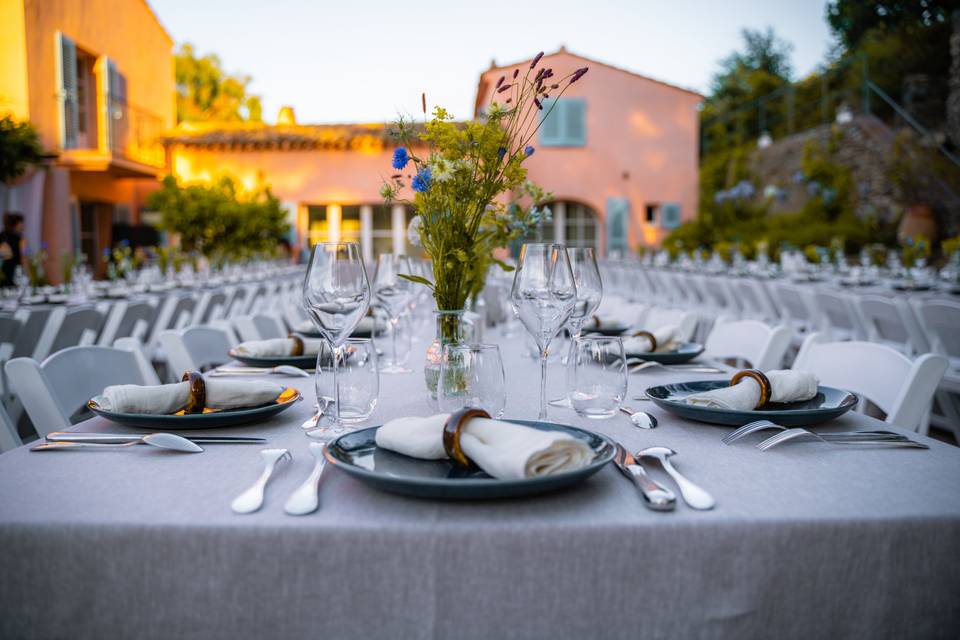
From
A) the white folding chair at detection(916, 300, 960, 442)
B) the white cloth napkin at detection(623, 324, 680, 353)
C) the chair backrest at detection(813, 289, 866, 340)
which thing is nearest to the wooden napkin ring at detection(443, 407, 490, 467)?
the white cloth napkin at detection(623, 324, 680, 353)

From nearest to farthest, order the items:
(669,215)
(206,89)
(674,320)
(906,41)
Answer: (674,320) → (906,41) → (669,215) → (206,89)

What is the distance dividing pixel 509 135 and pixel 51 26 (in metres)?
11.9

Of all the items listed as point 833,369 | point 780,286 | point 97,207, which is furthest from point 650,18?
point 833,369

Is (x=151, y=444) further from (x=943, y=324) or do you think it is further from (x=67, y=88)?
(x=67, y=88)

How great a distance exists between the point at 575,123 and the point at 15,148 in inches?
431

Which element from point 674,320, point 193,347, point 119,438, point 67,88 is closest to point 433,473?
point 119,438

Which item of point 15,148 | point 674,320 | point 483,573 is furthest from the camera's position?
point 15,148

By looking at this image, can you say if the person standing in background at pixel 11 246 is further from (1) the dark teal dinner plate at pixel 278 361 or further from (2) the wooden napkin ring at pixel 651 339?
(2) the wooden napkin ring at pixel 651 339

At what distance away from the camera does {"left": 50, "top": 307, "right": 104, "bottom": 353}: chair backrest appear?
3598mm

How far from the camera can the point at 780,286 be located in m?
5.13

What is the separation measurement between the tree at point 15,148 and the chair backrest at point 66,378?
8.29 meters

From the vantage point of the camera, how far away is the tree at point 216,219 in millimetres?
9820

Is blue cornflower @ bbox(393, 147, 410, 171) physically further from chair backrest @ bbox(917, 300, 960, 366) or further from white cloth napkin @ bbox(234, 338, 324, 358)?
chair backrest @ bbox(917, 300, 960, 366)

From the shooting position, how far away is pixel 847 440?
1.15m
